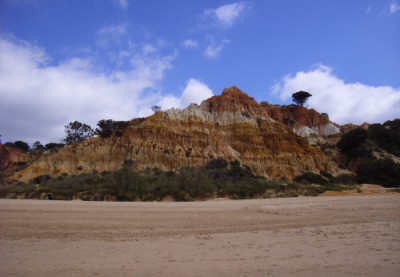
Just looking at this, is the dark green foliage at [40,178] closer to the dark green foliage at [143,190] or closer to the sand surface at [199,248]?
the dark green foliage at [143,190]

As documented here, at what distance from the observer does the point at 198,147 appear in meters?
48.6

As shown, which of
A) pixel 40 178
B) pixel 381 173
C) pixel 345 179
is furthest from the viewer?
pixel 345 179

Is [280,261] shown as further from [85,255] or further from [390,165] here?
[390,165]

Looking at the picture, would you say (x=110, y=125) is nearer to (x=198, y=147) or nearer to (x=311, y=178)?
(x=198, y=147)

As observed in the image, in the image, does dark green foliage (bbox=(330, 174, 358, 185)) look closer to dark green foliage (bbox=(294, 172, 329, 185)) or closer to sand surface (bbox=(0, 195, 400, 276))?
dark green foliage (bbox=(294, 172, 329, 185))

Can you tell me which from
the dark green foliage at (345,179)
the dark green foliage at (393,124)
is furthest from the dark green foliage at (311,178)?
the dark green foliage at (393,124)

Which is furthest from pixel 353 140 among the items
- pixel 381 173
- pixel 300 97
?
pixel 300 97

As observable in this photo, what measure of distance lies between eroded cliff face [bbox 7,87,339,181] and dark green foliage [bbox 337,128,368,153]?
202 inches

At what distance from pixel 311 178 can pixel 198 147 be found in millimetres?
15705

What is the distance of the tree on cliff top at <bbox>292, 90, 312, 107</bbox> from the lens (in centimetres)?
7331

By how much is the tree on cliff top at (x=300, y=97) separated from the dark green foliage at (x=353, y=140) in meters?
19.5

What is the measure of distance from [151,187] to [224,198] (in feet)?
17.6

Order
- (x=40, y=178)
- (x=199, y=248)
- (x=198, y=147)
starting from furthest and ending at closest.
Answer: (x=198, y=147)
(x=40, y=178)
(x=199, y=248)

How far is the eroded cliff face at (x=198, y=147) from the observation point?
45000 millimetres
